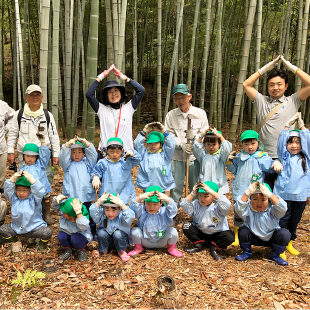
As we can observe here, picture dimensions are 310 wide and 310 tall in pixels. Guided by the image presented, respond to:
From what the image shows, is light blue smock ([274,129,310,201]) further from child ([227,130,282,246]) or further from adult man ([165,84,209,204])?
adult man ([165,84,209,204])

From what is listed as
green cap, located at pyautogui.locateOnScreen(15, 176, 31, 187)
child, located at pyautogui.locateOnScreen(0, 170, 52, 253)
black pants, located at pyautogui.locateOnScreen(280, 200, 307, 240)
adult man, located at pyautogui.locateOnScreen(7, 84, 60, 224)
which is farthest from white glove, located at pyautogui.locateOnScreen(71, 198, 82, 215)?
black pants, located at pyautogui.locateOnScreen(280, 200, 307, 240)

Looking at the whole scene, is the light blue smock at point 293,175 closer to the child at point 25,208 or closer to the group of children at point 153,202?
the group of children at point 153,202

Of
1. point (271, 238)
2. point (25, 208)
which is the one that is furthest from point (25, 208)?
point (271, 238)

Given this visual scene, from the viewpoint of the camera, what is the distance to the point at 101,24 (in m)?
9.16

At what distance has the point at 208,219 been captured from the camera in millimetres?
2924

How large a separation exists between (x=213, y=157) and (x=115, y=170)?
1.03 metres

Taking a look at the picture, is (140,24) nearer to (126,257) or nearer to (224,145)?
(224,145)

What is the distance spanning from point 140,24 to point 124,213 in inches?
352

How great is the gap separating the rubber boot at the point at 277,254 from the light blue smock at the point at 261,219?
10 centimetres

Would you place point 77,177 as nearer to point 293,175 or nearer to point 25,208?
point 25,208

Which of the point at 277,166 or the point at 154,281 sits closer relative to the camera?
the point at 154,281

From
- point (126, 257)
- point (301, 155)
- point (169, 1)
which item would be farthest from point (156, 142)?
point (169, 1)

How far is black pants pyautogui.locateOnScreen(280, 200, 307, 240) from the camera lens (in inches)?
115

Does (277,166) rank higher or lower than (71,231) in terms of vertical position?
higher
